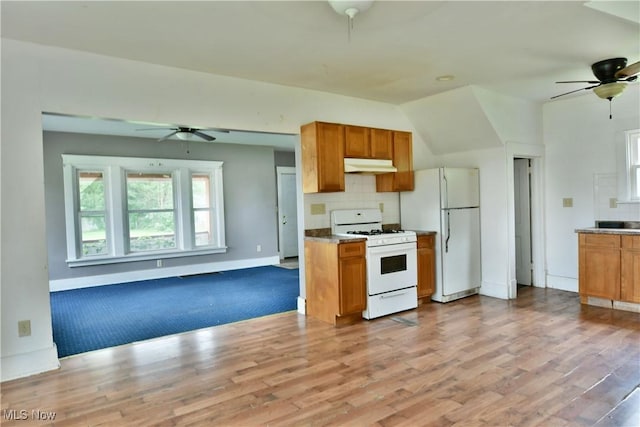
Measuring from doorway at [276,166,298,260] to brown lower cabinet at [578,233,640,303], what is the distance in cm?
564

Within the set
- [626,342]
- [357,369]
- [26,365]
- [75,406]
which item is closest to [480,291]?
[626,342]

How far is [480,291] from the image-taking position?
5.21m

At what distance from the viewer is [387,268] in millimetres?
4305

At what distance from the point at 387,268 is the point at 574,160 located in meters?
3.03

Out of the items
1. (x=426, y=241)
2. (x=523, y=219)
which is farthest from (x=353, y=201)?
(x=523, y=219)

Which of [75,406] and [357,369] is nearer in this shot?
[75,406]

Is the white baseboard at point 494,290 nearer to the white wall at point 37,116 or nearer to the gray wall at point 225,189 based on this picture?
the white wall at point 37,116

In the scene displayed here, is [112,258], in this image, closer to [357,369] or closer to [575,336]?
[357,369]

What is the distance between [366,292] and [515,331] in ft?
4.77

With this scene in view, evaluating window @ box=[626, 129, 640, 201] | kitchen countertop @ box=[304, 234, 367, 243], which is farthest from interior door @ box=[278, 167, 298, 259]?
window @ box=[626, 129, 640, 201]

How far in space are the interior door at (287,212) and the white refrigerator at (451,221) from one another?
408 cm

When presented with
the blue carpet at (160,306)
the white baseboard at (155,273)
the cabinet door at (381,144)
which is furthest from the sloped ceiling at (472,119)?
the white baseboard at (155,273)

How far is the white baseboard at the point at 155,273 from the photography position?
6.14 meters

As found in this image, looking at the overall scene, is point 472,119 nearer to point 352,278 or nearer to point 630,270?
point 630,270
